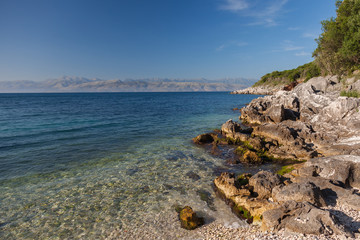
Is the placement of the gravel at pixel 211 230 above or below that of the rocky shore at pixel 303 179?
below

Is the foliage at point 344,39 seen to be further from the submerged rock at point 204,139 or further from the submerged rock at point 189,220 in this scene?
the submerged rock at point 189,220

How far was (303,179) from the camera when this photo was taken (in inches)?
436

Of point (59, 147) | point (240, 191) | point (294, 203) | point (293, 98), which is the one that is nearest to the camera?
point (294, 203)

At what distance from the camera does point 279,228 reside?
7723mm

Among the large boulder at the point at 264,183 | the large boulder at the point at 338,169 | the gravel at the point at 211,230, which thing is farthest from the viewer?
the large boulder at the point at 338,169

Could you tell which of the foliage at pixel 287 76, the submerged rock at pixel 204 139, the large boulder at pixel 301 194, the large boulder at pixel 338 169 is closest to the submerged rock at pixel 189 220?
the large boulder at pixel 301 194

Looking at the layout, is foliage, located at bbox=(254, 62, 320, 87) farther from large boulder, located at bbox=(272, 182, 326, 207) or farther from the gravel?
the gravel

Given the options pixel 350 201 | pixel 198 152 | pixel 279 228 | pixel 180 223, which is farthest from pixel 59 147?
pixel 350 201

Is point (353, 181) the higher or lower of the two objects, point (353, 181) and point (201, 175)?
the higher

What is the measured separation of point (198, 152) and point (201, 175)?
5223 millimetres

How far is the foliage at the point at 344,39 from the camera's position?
113ft

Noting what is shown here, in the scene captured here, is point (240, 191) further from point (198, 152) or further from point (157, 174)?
point (198, 152)

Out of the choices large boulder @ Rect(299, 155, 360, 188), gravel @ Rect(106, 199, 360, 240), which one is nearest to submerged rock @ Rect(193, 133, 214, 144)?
large boulder @ Rect(299, 155, 360, 188)

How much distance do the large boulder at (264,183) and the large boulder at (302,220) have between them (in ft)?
6.00
